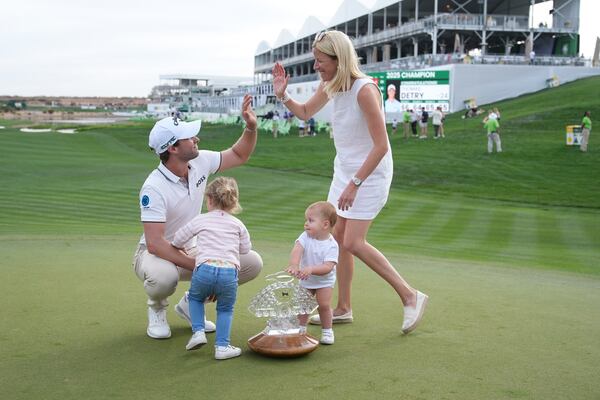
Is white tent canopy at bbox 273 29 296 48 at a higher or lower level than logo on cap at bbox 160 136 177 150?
higher

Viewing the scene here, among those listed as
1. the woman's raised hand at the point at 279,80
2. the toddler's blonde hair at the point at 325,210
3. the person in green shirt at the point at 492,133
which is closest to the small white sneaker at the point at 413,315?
the toddler's blonde hair at the point at 325,210

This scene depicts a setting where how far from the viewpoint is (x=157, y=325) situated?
4.73 m

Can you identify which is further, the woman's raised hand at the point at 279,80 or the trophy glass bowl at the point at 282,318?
the woman's raised hand at the point at 279,80

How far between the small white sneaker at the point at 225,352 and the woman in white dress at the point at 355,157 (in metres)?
1.13

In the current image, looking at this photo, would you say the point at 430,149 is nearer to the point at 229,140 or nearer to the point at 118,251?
the point at 229,140

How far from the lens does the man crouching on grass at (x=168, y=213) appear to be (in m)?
4.66

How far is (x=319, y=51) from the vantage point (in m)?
4.93

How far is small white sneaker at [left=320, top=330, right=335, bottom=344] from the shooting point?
465cm

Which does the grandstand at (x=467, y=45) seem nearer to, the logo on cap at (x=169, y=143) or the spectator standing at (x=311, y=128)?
the spectator standing at (x=311, y=128)

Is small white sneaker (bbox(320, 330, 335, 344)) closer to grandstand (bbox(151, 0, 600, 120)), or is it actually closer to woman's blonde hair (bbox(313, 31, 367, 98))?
woman's blonde hair (bbox(313, 31, 367, 98))

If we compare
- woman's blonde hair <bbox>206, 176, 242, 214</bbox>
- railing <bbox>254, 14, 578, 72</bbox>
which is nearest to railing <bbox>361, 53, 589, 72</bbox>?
railing <bbox>254, 14, 578, 72</bbox>

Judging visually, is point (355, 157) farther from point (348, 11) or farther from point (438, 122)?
point (348, 11)

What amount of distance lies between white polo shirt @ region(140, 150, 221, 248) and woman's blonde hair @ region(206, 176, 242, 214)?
324mm

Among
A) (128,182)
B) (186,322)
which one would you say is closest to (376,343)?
(186,322)
